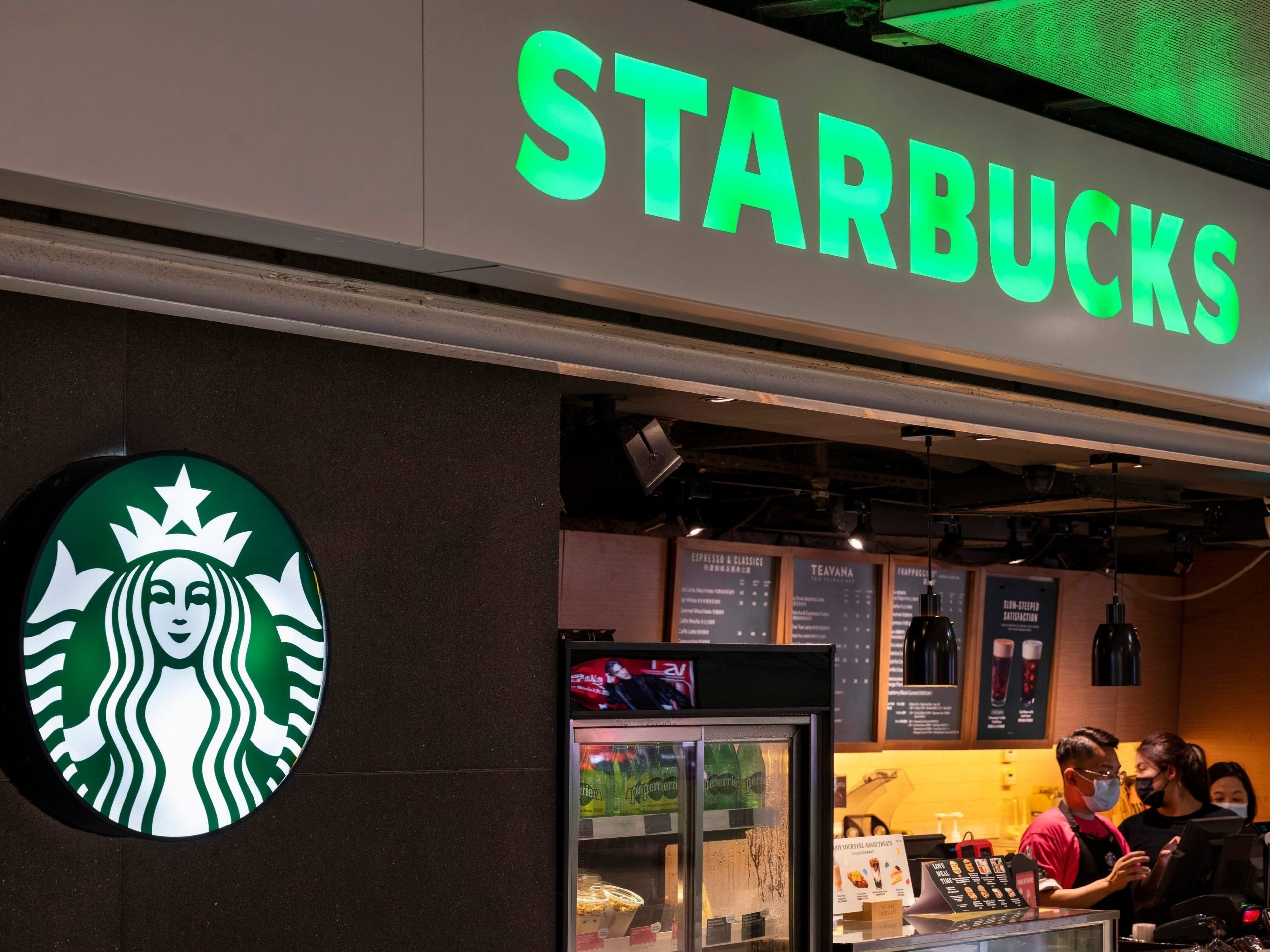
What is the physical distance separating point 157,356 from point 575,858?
145cm

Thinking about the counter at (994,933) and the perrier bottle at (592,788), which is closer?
the perrier bottle at (592,788)

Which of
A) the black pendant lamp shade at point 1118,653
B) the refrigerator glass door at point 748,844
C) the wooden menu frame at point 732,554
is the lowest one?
the refrigerator glass door at point 748,844

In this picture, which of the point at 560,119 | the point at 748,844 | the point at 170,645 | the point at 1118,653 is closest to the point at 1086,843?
the point at 1118,653

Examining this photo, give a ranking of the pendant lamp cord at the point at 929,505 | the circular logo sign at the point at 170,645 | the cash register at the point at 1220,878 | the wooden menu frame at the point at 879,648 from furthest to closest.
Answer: the wooden menu frame at the point at 879,648 < the cash register at the point at 1220,878 < the pendant lamp cord at the point at 929,505 < the circular logo sign at the point at 170,645

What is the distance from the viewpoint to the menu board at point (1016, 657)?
7559 millimetres

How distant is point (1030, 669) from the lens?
25.4 feet

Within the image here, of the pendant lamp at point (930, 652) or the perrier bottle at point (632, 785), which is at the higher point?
the pendant lamp at point (930, 652)

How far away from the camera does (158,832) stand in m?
2.47

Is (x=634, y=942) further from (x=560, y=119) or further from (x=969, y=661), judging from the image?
(x=969, y=661)

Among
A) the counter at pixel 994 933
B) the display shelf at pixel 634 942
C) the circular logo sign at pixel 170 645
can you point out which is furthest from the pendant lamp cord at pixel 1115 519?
the circular logo sign at pixel 170 645

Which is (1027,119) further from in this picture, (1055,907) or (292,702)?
(1055,907)

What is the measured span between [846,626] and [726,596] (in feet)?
2.62

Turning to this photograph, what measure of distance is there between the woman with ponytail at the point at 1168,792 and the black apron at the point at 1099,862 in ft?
1.85

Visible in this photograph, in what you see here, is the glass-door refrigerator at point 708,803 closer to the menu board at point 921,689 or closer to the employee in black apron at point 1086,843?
the employee in black apron at point 1086,843
